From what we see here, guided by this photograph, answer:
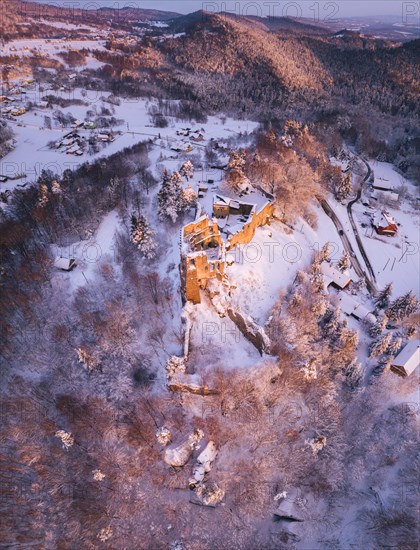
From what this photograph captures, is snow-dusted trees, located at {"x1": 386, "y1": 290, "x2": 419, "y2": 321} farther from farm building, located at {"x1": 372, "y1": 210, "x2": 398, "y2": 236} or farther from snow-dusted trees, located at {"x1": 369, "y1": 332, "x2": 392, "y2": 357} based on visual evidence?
farm building, located at {"x1": 372, "y1": 210, "x2": 398, "y2": 236}

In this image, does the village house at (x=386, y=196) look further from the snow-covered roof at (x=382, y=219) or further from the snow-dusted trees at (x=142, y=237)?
the snow-dusted trees at (x=142, y=237)

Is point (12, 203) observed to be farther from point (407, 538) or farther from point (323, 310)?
point (407, 538)

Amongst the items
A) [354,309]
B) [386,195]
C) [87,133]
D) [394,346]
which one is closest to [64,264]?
[354,309]

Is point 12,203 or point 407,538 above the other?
point 12,203

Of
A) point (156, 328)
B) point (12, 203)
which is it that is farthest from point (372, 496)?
point (12, 203)

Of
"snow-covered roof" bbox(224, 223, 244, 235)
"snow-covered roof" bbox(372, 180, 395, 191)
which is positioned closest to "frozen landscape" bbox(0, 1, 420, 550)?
"snow-covered roof" bbox(224, 223, 244, 235)

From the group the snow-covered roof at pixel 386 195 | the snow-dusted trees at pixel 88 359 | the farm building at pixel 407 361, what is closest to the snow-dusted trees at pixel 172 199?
the snow-dusted trees at pixel 88 359
